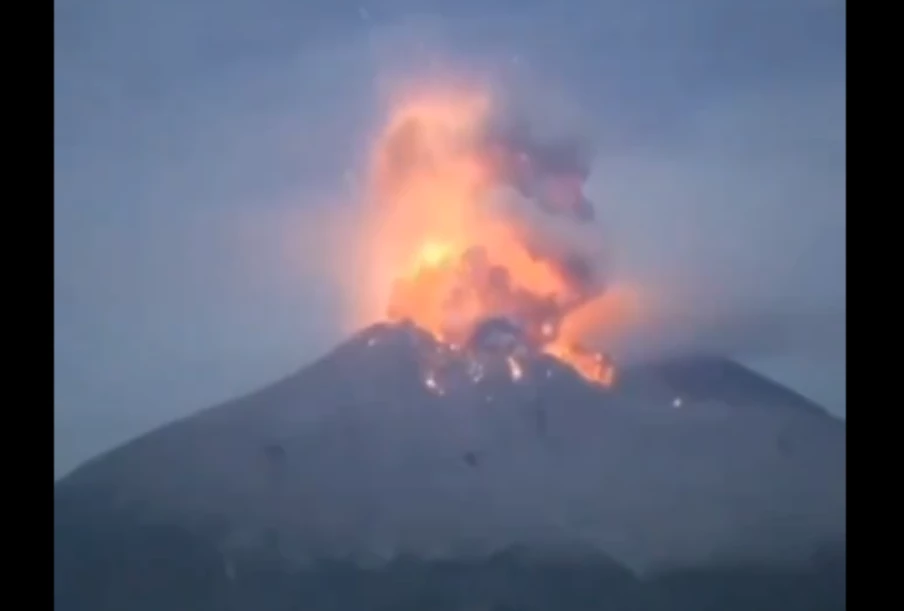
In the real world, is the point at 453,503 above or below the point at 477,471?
below

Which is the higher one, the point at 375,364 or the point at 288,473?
the point at 375,364

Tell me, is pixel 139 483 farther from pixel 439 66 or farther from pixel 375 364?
pixel 439 66

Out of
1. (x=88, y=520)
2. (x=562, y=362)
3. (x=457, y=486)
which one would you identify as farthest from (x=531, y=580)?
(x=88, y=520)

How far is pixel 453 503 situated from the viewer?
395 cm

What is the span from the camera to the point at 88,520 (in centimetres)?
400

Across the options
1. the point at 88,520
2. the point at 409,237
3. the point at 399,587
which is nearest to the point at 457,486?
the point at 399,587

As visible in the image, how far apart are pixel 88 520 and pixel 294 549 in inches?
28.4

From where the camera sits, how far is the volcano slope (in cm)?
392

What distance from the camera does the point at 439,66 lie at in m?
4.11

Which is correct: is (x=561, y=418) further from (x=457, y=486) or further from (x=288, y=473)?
(x=288, y=473)

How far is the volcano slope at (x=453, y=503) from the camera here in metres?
3.92
